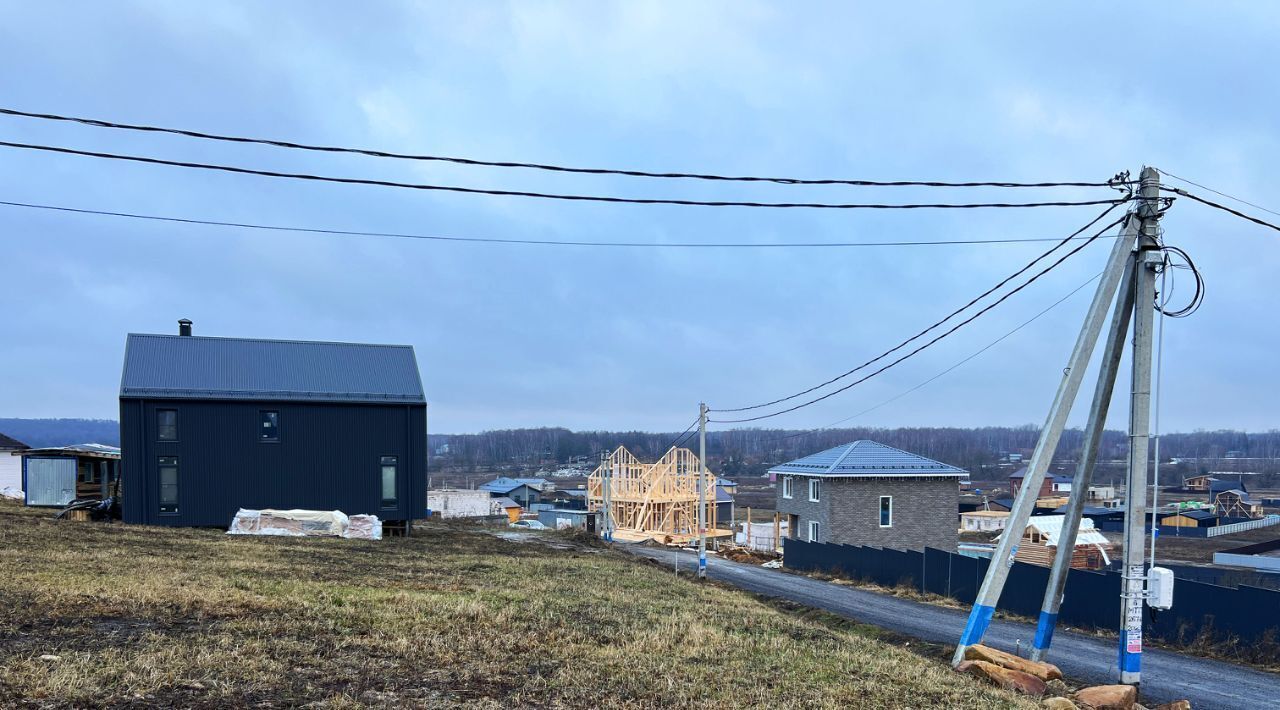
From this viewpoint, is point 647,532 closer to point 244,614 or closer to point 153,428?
point 153,428

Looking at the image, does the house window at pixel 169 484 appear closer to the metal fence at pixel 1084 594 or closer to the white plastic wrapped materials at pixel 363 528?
the white plastic wrapped materials at pixel 363 528

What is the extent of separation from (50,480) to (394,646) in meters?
38.9

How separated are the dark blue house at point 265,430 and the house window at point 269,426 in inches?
1.7

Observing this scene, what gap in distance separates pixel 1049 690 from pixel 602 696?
Result: 7.19m

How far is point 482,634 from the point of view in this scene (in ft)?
43.7

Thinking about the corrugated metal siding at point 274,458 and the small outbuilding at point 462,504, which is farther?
the small outbuilding at point 462,504

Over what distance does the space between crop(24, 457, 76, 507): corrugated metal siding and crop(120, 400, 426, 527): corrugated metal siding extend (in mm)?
9786

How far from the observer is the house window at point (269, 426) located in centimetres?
3650

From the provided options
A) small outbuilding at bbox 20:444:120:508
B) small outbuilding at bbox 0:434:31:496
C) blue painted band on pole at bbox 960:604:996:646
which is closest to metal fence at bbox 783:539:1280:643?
blue painted band on pole at bbox 960:604:996:646

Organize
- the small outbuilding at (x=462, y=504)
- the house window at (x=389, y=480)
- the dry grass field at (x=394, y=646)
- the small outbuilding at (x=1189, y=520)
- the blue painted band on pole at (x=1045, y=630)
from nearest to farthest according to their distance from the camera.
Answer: the dry grass field at (x=394, y=646)
the blue painted band on pole at (x=1045, y=630)
the house window at (x=389, y=480)
the small outbuilding at (x=1189, y=520)
the small outbuilding at (x=462, y=504)

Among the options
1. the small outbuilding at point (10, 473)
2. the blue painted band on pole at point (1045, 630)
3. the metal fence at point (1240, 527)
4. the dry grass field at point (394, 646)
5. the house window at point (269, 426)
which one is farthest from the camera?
the metal fence at point (1240, 527)

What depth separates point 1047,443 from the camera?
47.7 ft

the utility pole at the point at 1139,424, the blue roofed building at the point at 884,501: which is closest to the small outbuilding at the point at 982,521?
the blue roofed building at the point at 884,501

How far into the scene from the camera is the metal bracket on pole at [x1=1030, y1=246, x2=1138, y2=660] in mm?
14531
